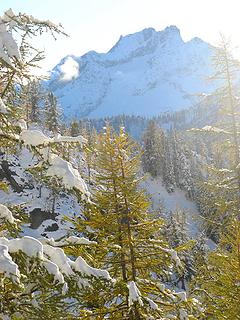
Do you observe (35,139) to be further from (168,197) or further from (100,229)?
(168,197)

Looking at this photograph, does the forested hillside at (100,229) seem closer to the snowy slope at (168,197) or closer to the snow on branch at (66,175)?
the snow on branch at (66,175)

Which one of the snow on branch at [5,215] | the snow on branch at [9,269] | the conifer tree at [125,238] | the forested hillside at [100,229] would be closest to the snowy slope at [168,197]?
the forested hillside at [100,229]

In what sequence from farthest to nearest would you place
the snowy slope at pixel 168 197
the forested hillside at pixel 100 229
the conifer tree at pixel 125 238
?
the snowy slope at pixel 168 197 → the conifer tree at pixel 125 238 → the forested hillside at pixel 100 229

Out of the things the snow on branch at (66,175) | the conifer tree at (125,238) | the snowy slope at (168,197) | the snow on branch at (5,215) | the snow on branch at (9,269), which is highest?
the snow on branch at (66,175)

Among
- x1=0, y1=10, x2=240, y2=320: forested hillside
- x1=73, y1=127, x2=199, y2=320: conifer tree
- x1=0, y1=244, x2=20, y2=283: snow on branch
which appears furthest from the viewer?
x1=73, y1=127, x2=199, y2=320: conifer tree

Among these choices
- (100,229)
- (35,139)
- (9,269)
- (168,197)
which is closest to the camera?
(9,269)

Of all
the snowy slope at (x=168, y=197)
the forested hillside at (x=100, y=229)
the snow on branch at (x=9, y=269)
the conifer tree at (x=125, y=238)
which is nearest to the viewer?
the snow on branch at (x=9, y=269)

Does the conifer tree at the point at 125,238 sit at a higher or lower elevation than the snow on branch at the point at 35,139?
lower

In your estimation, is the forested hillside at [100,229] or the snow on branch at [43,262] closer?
the snow on branch at [43,262]

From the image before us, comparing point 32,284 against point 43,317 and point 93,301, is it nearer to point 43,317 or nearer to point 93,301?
point 43,317

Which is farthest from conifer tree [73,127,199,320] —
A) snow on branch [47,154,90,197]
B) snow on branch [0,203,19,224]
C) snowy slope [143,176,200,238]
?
snowy slope [143,176,200,238]

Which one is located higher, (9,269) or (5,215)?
(5,215)

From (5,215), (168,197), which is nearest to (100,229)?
(5,215)

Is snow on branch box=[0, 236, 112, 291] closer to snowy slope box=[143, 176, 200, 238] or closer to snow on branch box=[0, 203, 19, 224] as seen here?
snow on branch box=[0, 203, 19, 224]
